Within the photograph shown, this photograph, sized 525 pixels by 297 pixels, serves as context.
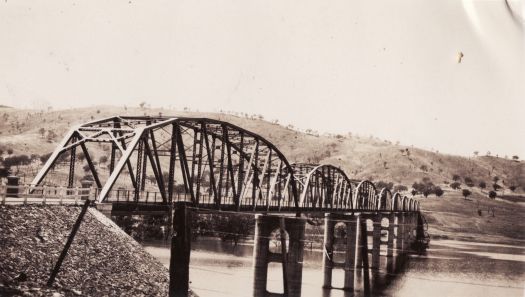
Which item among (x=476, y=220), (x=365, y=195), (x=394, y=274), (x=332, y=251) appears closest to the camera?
(x=332, y=251)

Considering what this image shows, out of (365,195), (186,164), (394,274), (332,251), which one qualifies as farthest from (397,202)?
(186,164)

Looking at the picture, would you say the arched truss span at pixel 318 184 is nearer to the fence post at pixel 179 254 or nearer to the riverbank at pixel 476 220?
the fence post at pixel 179 254

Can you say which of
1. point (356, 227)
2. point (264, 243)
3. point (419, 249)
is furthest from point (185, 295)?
point (419, 249)

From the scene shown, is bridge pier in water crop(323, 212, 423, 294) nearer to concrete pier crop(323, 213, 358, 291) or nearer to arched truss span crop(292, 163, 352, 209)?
concrete pier crop(323, 213, 358, 291)

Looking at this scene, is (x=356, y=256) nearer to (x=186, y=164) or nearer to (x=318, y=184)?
(x=318, y=184)

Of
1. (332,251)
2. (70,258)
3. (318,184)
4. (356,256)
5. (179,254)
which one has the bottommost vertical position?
(356,256)

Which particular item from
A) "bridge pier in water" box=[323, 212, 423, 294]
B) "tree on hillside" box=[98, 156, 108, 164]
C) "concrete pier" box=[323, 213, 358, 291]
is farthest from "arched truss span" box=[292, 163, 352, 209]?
"tree on hillside" box=[98, 156, 108, 164]

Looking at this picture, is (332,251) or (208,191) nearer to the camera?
(208,191)
